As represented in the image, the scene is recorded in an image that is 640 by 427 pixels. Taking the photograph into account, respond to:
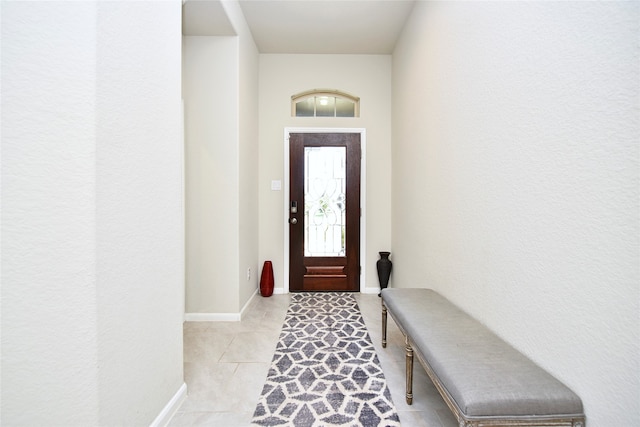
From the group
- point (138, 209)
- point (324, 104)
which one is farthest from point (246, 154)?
point (138, 209)

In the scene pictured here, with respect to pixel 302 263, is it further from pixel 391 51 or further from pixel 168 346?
pixel 391 51

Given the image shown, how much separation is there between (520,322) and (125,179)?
174cm

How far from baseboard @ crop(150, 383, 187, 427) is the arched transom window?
315cm

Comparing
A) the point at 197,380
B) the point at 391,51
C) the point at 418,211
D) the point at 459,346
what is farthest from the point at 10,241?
the point at 391,51

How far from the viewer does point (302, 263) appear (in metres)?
3.84

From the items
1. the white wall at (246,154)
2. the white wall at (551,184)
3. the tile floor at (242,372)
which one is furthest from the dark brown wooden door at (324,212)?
the white wall at (551,184)

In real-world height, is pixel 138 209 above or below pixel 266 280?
above

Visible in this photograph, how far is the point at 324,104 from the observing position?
3895mm

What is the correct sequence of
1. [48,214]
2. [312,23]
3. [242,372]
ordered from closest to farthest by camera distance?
[48,214] → [242,372] → [312,23]

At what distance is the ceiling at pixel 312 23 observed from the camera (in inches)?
102

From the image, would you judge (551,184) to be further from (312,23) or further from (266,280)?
(266,280)

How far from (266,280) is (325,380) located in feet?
6.28

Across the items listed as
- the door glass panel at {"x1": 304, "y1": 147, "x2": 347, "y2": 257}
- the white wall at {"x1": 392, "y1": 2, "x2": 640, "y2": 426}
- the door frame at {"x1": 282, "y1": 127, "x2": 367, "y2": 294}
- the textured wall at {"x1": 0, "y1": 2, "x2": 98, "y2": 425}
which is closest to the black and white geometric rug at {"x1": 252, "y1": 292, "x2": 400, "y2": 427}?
the white wall at {"x1": 392, "y1": 2, "x2": 640, "y2": 426}

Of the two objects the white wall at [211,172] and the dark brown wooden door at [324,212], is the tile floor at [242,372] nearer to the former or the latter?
the white wall at [211,172]
